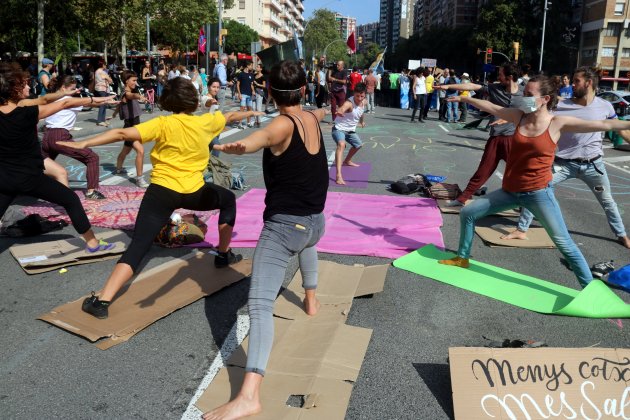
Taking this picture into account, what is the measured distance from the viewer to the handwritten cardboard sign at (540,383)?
2.91 m

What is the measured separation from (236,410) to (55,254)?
3.39 meters

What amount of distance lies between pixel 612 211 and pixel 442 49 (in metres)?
98.8

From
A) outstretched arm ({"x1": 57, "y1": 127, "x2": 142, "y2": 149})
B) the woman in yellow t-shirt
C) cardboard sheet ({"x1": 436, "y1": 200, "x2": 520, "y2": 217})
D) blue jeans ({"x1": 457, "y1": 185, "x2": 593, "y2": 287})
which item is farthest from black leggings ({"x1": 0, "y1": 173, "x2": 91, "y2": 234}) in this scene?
cardboard sheet ({"x1": 436, "y1": 200, "x2": 520, "y2": 217})

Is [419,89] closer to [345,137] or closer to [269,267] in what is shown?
[345,137]

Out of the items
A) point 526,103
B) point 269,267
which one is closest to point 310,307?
point 269,267

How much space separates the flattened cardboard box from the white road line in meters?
0.06

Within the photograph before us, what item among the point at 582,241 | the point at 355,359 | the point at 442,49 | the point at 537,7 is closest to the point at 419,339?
the point at 355,359

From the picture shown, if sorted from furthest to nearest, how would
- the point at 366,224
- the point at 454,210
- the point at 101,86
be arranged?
1. the point at 101,86
2. the point at 454,210
3. the point at 366,224

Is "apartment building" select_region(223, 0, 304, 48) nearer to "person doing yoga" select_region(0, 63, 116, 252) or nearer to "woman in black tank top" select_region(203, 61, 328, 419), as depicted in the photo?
"person doing yoga" select_region(0, 63, 116, 252)

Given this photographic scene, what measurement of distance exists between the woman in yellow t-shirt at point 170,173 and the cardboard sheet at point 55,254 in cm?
138

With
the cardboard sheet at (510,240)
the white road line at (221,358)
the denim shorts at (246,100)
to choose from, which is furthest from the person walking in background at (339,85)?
the white road line at (221,358)

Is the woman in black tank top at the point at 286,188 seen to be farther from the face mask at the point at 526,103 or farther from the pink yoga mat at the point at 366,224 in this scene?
the pink yoga mat at the point at 366,224

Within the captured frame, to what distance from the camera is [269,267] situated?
3.23m

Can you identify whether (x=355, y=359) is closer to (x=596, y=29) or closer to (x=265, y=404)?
(x=265, y=404)
